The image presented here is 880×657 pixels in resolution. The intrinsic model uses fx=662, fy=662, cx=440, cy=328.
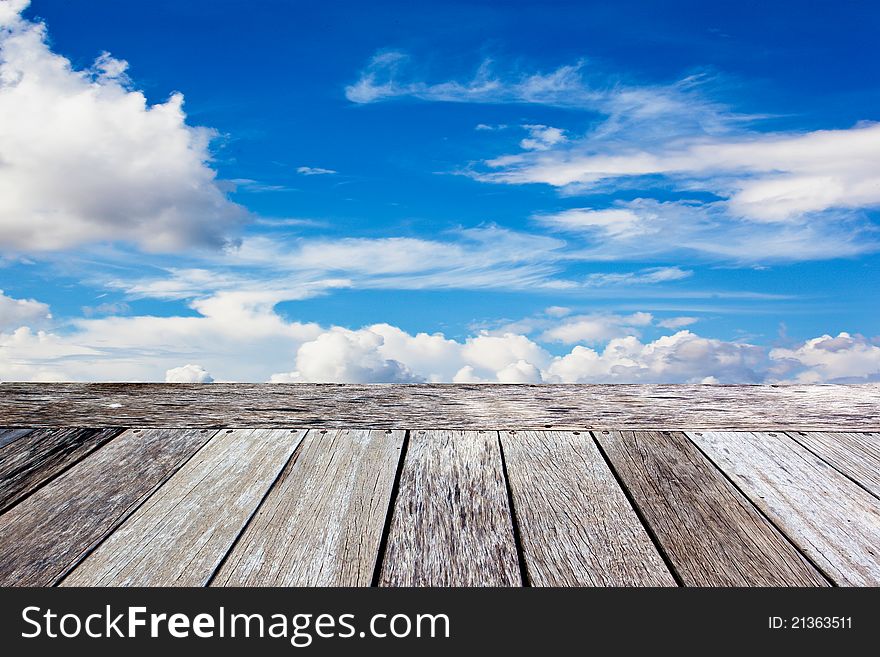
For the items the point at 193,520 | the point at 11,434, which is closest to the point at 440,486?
the point at 193,520

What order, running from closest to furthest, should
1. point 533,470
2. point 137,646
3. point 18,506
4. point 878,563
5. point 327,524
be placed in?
point 137,646, point 878,563, point 327,524, point 18,506, point 533,470

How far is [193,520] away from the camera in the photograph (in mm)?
1467

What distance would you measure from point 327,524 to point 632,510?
0.68 m

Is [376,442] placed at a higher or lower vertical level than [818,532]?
higher

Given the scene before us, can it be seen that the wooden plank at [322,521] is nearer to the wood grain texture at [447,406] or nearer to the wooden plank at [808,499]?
the wood grain texture at [447,406]

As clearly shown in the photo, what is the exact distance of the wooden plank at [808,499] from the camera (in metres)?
1.33

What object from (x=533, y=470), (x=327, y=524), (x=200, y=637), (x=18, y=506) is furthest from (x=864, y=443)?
(x=18, y=506)

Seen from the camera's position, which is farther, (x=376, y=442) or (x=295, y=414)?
(x=295, y=414)

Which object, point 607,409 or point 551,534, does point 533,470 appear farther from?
point 607,409

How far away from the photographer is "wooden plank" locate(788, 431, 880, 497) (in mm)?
Result: 1757

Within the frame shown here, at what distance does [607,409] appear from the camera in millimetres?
2238

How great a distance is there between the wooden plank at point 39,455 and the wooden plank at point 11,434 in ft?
0.05

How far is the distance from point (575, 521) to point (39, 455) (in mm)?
1523

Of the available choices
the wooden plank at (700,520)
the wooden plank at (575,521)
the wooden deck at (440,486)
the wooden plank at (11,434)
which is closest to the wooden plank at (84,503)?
the wooden deck at (440,486)
